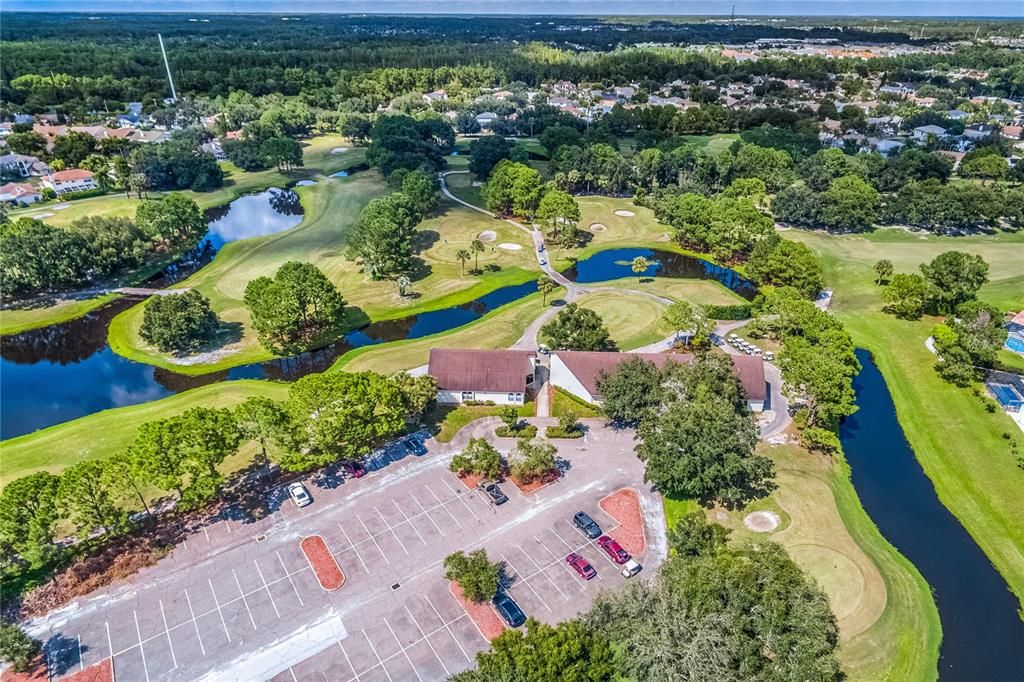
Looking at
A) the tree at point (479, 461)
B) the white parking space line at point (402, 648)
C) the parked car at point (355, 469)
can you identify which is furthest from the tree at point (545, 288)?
the white parking space line at point (402, 648)

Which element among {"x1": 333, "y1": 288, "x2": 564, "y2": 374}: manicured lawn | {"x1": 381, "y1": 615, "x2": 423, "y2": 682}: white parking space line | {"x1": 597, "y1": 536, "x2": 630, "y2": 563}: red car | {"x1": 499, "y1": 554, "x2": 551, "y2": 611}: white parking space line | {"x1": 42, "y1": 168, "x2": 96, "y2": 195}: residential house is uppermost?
{"x1": 42, "y1": 168, "x2": 96, "y2": 195}: residential house

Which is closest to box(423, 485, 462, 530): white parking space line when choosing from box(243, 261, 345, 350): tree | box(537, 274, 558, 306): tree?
box(243, 261, 345, 350): tree

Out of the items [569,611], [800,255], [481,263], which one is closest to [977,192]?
[800,255]

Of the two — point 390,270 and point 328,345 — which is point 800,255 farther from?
point 328,345

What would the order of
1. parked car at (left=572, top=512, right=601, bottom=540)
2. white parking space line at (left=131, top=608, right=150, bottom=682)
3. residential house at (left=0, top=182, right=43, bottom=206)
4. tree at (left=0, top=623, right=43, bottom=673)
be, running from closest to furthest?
1. tree at (left=0, top=623, right=43, bottom=673)
2. white parking space line at (left=131, top=608, right=150, bottom=682)
3. parked car at (left=572, top=512, right=601, bottom=540)
4. residential house at (left=0, top=182, right=43, bottom=206)

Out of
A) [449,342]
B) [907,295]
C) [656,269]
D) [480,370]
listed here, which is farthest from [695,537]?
[656,269]

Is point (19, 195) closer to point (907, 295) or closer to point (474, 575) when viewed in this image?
point (474, 575)

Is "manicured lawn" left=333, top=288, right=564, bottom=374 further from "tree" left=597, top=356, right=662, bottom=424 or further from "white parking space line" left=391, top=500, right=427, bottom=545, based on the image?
"white parking space line" left=391, top=500, right=427, bottom=545

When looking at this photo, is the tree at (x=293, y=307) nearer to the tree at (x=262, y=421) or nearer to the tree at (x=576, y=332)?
the tree at (x=262, y=421)
